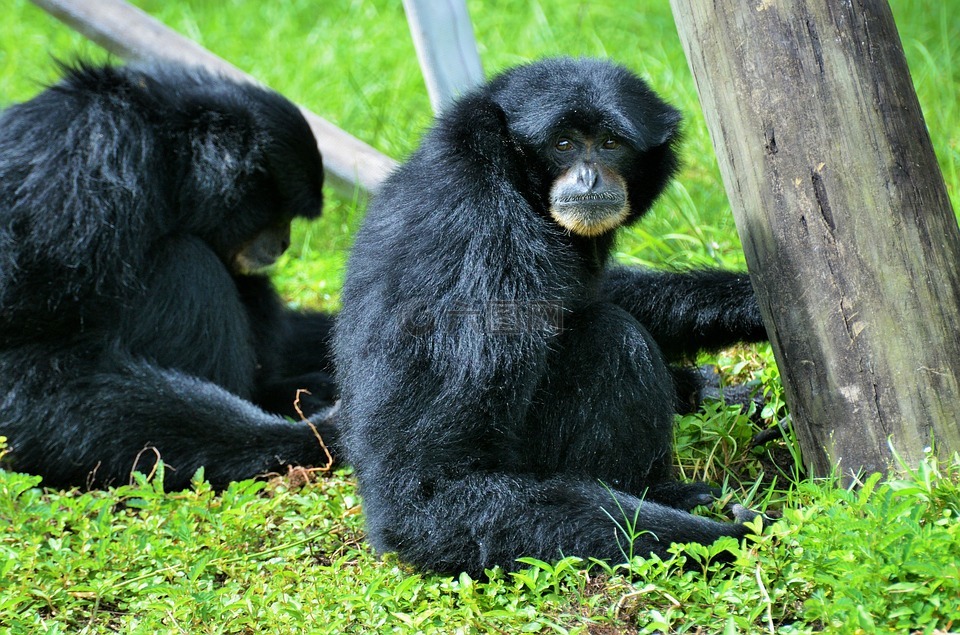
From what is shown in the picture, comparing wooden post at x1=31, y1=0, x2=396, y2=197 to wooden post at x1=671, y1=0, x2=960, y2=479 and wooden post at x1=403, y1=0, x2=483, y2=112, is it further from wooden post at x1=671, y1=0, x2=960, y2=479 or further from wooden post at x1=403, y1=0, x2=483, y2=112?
wooden post at x1=671, y1=0, x2=960, y2=479

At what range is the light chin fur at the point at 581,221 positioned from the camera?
4.41 m

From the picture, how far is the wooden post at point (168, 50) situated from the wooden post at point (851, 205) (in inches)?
160

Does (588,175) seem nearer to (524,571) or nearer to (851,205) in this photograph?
(851,205)

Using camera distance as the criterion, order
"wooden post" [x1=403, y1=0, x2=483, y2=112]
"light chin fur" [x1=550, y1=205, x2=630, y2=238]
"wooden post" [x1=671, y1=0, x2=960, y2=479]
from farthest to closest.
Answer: "wooden post" [x1=403, y1=0, x2=483, y2=112], "light chin fur" [x1=550, y1=205, x2=630, y2=238], "wooden post" [x1=671, y1=0, x2=960, y2=479]

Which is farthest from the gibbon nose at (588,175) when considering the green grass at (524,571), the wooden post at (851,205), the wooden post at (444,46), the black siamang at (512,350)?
the wooden post at (444,46)

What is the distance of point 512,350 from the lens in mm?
4102

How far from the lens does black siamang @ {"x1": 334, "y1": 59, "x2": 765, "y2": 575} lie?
4.11 m

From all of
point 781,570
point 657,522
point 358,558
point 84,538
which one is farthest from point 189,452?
point 781,570

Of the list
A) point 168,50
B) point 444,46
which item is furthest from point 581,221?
point 168,50

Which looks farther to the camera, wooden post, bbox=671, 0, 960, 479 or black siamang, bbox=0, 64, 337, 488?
black siamang, bbox=0, 64, 337, 488

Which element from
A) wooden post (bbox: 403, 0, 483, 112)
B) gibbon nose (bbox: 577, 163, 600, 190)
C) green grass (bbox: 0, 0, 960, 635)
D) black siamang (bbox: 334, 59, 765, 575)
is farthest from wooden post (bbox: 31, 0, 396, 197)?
gibbon nose (bbox: 577, 163, 600, 190)

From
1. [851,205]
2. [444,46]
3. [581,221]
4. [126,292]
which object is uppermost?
[444,46]

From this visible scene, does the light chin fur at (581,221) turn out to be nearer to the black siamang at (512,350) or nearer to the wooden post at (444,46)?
the black siamang at (512,350)

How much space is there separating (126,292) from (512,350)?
2938 mm
